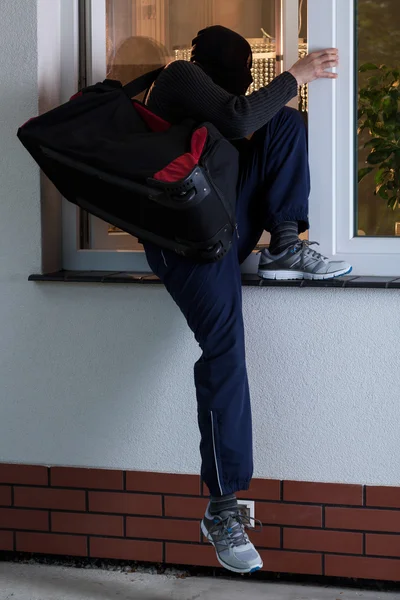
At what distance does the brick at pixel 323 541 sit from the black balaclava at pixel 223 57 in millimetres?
1251

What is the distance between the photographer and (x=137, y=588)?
8.06 ft

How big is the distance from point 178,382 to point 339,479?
1.73ft

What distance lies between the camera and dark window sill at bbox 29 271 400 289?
235 centimetres

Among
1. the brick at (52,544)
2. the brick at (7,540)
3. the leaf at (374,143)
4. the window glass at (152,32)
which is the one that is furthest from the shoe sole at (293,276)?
the brick at (7,540)

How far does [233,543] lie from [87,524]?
0.60 meters

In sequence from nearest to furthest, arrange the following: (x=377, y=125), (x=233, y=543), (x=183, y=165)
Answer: (x=183, y=165) < (x=233, y=543) < (x=377, y=125)

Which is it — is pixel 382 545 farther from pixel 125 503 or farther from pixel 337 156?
pixel 337 156

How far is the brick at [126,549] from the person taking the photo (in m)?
2.55

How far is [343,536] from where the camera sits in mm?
2426

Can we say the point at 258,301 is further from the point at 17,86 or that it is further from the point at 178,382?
the point at 17,86

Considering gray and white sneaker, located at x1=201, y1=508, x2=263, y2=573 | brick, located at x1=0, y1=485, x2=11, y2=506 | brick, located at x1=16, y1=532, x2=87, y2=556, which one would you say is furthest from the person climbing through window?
brick, located at x1=0, y1=485, x2=11, y2=506

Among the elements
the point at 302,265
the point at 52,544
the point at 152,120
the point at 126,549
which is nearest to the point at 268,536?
the point at 126,549

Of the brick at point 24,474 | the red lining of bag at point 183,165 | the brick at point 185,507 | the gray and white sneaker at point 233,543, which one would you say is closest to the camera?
the red lining of bag at point 183,165

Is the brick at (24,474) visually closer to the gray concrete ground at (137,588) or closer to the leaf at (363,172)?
the gray concrete ground at (137,588)
